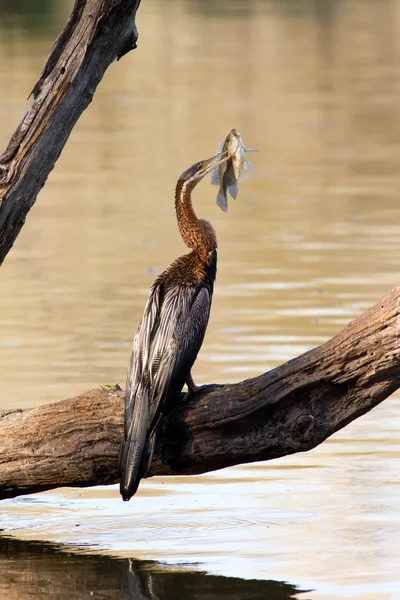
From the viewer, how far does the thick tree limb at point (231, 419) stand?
215 inches

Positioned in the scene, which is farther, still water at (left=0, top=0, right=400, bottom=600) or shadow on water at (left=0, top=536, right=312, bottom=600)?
still water at (left=0, top=0, right=400, bottom=600)

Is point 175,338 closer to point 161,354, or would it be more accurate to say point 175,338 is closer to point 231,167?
point 161,354

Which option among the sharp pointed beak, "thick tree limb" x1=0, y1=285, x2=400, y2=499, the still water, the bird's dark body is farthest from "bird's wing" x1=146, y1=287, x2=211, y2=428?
the still water

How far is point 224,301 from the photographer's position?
1048 cm

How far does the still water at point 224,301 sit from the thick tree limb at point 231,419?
0.31 meters

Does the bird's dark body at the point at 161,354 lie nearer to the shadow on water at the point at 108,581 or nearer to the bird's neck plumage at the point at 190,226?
the bird's neck plumage at the point at 190,226

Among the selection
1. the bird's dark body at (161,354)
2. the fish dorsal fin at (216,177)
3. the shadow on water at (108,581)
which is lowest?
the shadow on water at (108,581)

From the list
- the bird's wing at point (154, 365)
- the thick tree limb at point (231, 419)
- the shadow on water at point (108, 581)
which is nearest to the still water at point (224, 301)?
the shadow on water at point (108, 581)

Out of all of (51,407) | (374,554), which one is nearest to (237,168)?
(51,407)

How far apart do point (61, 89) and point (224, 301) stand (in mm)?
4654

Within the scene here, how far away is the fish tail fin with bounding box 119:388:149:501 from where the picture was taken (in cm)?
557

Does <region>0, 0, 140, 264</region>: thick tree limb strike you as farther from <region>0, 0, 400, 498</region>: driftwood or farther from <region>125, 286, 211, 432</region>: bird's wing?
<region>125, 286, 211, 432</region>: bird's wing

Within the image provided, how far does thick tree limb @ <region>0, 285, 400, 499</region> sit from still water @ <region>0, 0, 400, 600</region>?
310 millimetres

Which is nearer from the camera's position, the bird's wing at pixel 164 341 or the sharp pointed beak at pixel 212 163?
the bird's wing at pixel 164 341
